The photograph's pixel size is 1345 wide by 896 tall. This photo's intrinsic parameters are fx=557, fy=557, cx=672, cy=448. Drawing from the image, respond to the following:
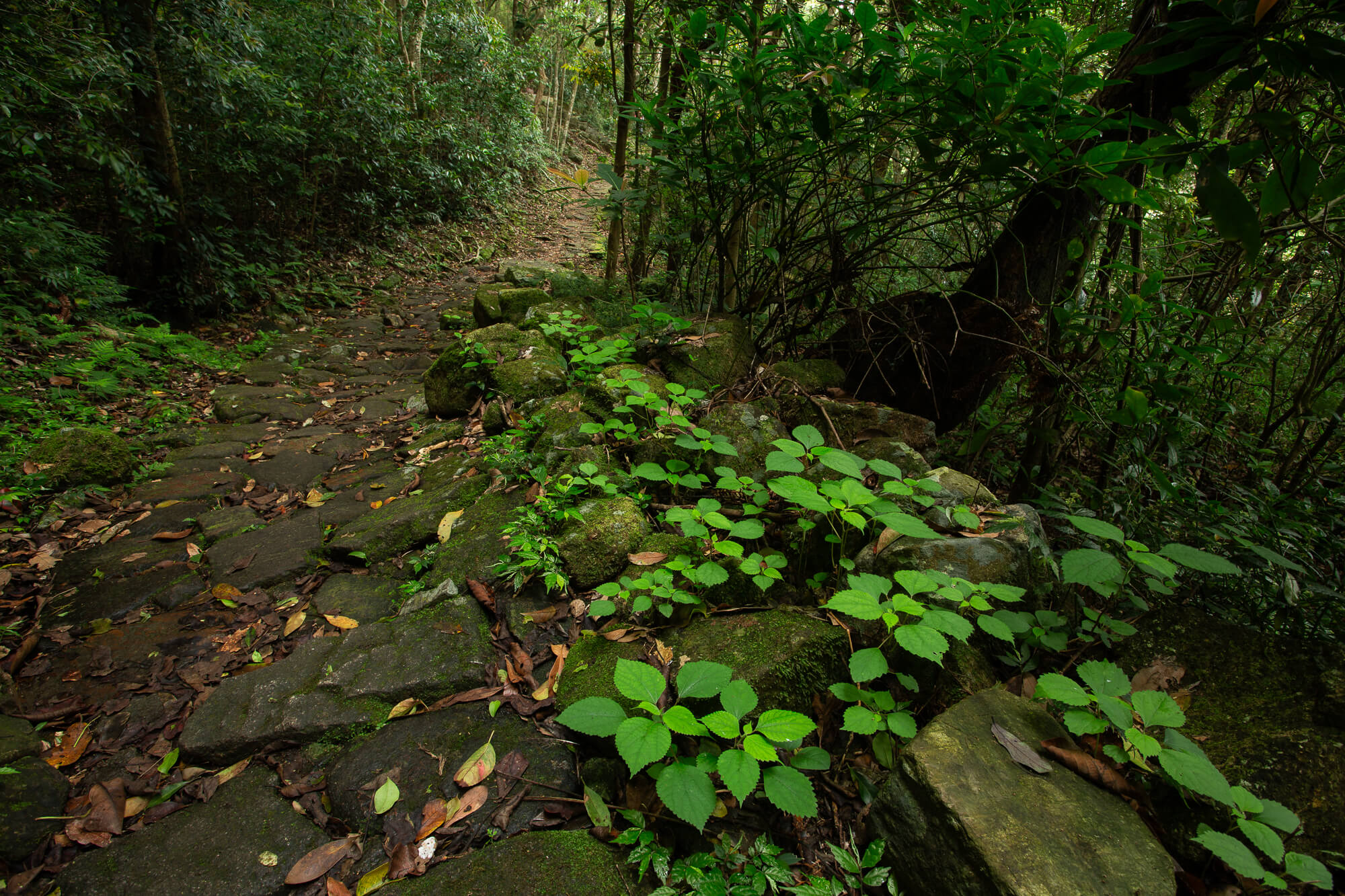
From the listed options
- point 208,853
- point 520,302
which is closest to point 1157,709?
point 208,853

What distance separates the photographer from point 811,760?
1516mm

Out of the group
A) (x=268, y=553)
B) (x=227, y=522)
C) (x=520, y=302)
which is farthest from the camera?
(x=520, y=302)

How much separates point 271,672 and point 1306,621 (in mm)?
3890

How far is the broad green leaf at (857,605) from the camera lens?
150 cm

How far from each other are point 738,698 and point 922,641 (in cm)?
50

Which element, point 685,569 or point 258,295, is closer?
point 685,569

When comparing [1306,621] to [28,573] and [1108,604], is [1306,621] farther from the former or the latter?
[28,573]

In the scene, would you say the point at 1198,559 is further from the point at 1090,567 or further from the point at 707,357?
the point at 707,357

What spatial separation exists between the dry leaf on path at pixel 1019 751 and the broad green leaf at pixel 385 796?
170 cm

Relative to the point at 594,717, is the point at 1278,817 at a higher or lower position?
higher

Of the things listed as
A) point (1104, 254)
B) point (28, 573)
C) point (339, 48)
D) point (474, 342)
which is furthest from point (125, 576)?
point (339, 48)

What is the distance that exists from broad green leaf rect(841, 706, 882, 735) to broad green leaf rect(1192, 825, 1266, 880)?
0.66 metres

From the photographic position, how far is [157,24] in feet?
18.4

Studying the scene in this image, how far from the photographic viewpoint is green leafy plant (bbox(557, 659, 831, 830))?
4.21 feet
